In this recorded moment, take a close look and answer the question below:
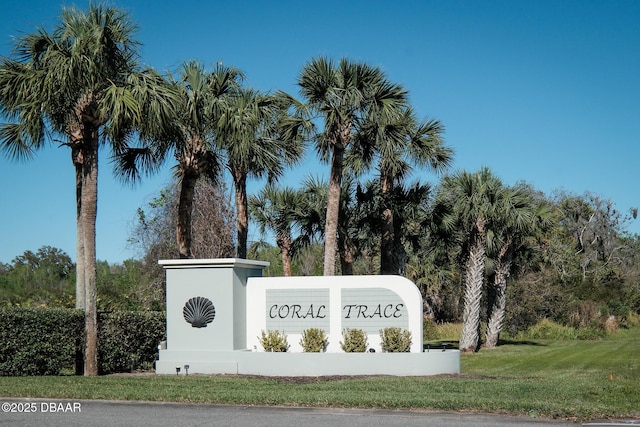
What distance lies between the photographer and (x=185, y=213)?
22906mm

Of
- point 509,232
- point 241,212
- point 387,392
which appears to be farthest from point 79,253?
point 509,232

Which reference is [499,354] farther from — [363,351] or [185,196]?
[185,196]

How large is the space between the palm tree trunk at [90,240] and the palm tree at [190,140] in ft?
6.59

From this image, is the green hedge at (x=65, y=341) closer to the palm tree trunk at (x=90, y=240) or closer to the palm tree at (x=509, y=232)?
the palm tree trunk at (x=90, y=240)

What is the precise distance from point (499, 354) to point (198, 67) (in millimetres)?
15329

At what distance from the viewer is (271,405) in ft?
43.2

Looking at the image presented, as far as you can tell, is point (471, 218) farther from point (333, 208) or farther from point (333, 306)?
point (333, 306)

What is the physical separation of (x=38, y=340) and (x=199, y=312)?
3944 millimetres

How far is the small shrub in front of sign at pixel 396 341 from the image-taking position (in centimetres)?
1917

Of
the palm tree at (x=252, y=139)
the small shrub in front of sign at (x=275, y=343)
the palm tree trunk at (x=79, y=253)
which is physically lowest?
the small shrub in front of sign at (x=275, y=343)

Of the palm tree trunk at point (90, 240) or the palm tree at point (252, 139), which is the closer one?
the palm tree trunk at point (90, 240)

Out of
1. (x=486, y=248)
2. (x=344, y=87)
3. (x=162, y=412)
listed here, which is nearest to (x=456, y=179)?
(x=486, y=248)

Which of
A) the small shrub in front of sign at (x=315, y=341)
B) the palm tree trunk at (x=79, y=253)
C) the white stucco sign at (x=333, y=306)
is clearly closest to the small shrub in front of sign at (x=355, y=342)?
the white stucco sign at (x=333, y=306)

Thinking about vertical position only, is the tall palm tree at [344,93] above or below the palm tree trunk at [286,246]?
above
